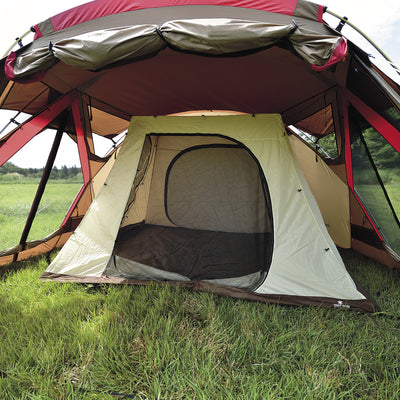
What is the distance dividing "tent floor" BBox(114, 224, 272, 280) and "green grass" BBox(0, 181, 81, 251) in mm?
678

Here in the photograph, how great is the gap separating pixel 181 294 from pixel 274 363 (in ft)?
2.32

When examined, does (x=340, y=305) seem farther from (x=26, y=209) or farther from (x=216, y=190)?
(x=26, y=209)

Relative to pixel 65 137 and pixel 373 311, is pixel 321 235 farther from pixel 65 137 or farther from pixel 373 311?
pixel 65 137

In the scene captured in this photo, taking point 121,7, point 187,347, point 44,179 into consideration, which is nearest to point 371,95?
point 121,7

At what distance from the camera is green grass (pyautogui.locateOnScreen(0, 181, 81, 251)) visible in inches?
87.7

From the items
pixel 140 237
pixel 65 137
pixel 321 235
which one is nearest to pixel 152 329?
pixel 321 235

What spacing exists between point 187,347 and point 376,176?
A: 2.01m

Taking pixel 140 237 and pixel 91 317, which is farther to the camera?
pixel 140 237

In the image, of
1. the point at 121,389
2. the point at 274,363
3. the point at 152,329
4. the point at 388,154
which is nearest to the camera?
the point at 121,389

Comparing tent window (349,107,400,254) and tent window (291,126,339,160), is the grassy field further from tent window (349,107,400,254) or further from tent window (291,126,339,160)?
tent window (291,126,339,160)

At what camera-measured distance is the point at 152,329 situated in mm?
1357

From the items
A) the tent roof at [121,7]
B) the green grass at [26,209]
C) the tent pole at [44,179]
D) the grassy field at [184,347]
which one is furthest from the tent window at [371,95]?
the green grass at [26,209]

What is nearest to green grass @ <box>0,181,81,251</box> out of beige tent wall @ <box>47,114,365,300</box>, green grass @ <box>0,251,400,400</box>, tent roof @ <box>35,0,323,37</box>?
beige tent wall @ <box>47,114,365,300</box>

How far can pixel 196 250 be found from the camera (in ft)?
8.04
